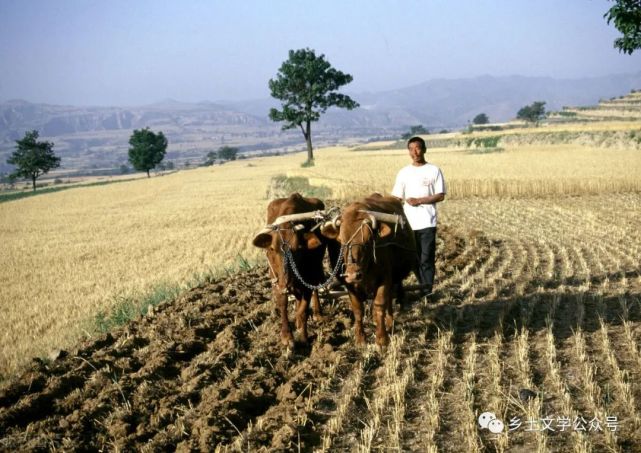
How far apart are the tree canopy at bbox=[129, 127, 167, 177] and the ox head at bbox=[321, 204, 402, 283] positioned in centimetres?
8076

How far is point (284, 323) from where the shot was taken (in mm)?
7047

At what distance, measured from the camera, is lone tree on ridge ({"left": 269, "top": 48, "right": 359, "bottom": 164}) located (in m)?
55.4

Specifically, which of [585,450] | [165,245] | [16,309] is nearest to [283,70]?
[165,245]

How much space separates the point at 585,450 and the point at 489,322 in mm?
3579

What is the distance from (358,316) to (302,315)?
0.70 m

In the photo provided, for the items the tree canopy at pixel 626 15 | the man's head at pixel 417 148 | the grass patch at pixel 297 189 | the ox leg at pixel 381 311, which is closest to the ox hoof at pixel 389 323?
the ox leg at pixel 381 311

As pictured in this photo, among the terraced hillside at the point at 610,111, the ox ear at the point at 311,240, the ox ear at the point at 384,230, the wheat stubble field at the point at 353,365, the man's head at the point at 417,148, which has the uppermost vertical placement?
the terraced hillside at the point at 610,111

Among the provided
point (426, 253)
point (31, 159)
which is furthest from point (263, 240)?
point (31, 159)

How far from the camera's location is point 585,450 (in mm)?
4305

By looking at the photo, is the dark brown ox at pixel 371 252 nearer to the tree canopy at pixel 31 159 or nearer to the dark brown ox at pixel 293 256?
the dark brown ox at pixel 293 256

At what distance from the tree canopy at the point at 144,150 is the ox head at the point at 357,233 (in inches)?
3180

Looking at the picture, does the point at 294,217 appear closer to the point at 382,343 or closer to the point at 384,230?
the point at 384,230

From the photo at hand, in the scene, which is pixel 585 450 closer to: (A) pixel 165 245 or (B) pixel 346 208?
(B) pixel 346 208

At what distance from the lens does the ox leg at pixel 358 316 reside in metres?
6.79
